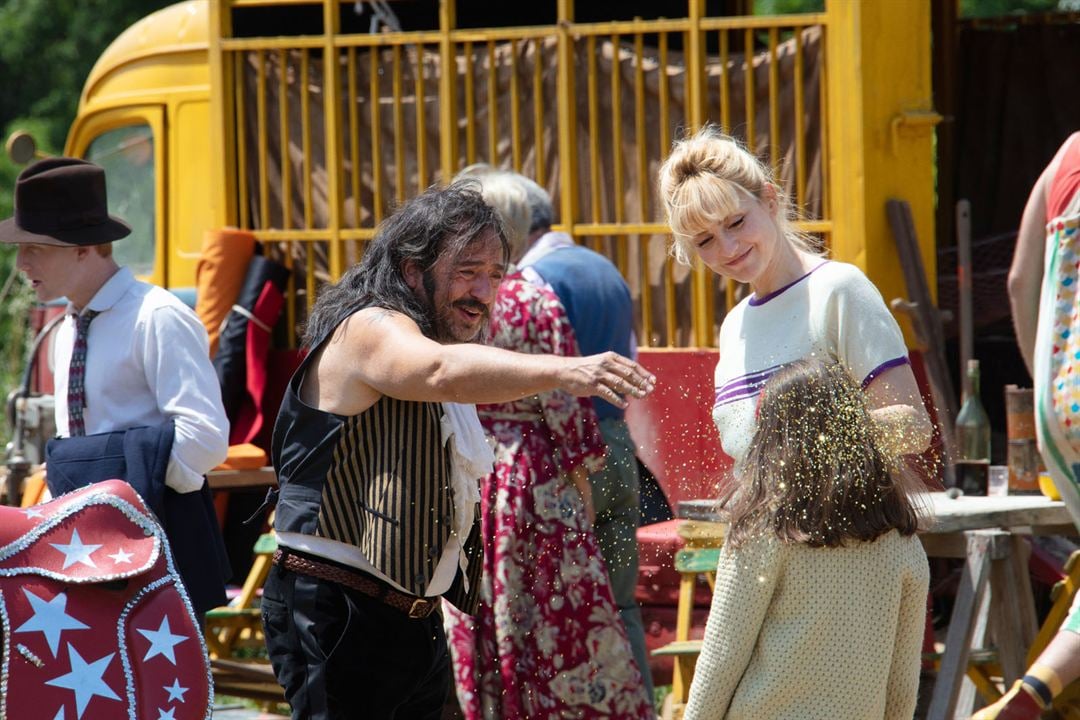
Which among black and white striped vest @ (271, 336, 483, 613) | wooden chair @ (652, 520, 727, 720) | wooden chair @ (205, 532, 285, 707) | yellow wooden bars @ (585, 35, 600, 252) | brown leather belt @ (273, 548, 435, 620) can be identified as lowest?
wooden chair @ (205, 532, 285, 707)

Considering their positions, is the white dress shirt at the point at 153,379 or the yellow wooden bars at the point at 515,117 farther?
the yellow wooden bars at the point at 515,117

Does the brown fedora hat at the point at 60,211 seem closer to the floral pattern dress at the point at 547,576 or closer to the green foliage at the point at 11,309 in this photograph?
the floral pattern dress at the point at 547,576

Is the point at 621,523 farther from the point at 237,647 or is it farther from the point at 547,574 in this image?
the point at 237,647

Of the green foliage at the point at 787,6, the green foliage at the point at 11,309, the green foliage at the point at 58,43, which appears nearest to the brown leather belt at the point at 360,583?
the green foliage at the point at 11,309

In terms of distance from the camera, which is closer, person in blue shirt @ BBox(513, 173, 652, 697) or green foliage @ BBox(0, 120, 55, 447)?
person in blue shirt @ BBox(513, 173, 652, 697)

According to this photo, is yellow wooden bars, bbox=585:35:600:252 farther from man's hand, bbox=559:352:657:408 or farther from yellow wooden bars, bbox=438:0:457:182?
man's hand, bbox=559:352:657:408

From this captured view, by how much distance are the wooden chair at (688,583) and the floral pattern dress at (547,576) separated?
0.14 meters

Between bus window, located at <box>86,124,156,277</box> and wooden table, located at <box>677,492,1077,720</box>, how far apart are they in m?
3.78

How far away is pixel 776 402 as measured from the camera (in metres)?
2.83

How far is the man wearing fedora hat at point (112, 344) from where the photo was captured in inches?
145

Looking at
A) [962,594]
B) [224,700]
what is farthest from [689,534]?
[224,700]

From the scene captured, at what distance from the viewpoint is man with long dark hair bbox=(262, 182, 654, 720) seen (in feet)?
9.64

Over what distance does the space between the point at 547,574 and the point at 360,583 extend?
1.60m

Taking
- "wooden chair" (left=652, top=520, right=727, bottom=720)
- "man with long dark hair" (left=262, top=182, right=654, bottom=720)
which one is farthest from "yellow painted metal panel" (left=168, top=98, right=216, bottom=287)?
"man with long dark hair" (left=262, top=182, right=654, bottom=720)
